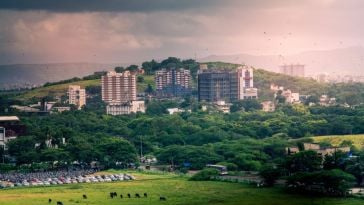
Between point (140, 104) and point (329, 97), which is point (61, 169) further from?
point (329, 97)

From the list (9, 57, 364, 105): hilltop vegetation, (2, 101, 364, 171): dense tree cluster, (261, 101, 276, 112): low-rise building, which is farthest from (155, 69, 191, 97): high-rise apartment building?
(2, 101, 364, 171): dense tree cluster

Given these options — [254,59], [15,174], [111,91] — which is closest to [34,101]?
[111,91]

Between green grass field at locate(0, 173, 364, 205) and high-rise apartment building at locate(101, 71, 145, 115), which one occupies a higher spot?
high-rise apartment building at locate(101, 71, 145, 115)

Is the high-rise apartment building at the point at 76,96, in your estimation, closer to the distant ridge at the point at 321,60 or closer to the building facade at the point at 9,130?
the building facade at the point at 9,130

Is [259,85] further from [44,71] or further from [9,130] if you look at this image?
[44,71]

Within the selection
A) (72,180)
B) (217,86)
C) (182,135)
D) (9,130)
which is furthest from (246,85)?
(72,180)

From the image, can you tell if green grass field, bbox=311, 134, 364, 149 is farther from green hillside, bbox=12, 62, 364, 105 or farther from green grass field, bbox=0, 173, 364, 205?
green hillside, bbox=12, 62, 364, 105
